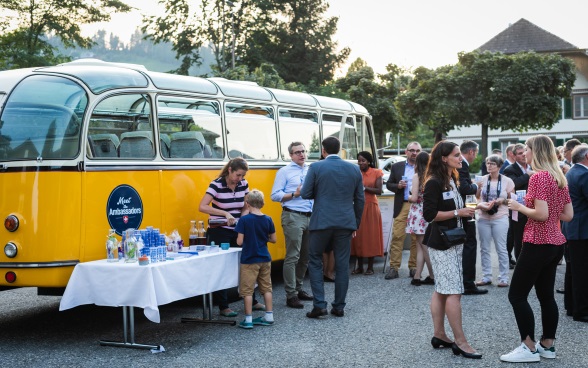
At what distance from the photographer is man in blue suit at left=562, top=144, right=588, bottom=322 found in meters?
8.72

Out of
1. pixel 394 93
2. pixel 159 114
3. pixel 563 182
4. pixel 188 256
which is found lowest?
pixel 188 256

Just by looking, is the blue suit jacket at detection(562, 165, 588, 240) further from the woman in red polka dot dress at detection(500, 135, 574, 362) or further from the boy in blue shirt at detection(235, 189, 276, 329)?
the boy in blue shirt at detection(235, 189, 276, 329)

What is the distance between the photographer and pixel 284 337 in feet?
27.2

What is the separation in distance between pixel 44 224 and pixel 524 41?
190 feet

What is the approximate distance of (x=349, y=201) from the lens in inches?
366

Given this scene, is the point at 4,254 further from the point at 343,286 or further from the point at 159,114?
the point at 343,286

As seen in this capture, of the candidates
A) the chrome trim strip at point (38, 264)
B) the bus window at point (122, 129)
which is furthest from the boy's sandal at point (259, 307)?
the chrome trim strip at point (38, 264)

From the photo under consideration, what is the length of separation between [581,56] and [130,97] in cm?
5510

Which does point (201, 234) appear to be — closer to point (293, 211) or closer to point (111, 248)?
point (293, 211)

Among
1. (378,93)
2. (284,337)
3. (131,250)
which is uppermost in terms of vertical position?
(378,93)

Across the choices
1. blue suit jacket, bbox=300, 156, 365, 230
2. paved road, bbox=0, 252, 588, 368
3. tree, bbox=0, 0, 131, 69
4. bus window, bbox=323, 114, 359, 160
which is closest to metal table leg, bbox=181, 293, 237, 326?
paved road, bbox=0, 252, 588, 368

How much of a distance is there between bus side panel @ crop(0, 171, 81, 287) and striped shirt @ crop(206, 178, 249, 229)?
1812mm

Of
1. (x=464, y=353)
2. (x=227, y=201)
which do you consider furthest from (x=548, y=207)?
(x=227, y=201)

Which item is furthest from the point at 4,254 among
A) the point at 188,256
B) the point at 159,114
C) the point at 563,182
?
the point at 563,182
